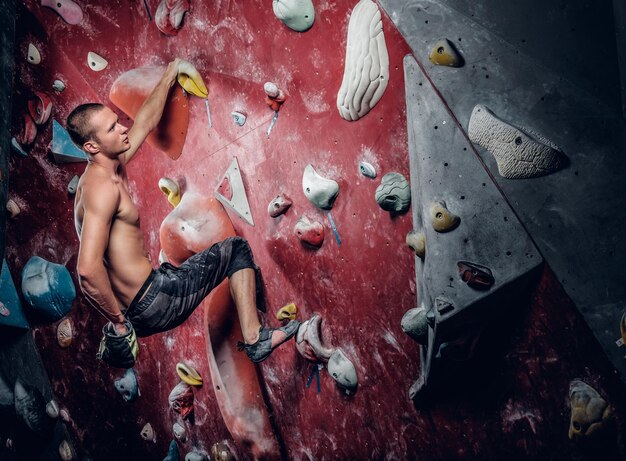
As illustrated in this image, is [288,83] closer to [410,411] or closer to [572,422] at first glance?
[410,411]

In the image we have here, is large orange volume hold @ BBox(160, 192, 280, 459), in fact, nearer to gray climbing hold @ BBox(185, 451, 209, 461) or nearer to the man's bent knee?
the man's bent knee

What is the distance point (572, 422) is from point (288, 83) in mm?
1845

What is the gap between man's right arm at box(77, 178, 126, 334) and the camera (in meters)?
2.40

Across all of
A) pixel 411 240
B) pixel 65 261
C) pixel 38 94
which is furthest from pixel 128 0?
pixel 411 240

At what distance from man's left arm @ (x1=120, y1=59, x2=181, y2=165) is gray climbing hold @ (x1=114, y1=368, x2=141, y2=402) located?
72.2 inches

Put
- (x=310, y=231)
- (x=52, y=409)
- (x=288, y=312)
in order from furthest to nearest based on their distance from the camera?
1. (x=52, y=409)
2. (x=288, y=312)
3. (x=310, y=231)

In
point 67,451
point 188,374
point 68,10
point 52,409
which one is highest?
point 68,10

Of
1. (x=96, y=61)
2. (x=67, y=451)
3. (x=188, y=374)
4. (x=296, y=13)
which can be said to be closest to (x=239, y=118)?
(x=296, y=13)

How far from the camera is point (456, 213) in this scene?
6.66 feet

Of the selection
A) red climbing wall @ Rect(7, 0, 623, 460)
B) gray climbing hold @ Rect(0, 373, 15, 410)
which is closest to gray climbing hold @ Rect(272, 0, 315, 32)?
red climbing wall @ Rect(7, 0, 623, 460)

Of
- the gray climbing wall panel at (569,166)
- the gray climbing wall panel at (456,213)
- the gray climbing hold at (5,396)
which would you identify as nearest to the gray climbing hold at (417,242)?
the gray climbing wall panel at (456,213)

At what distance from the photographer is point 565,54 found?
183 centimetres

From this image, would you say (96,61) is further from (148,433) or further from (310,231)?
(148,433)

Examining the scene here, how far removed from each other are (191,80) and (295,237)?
1021 millimetres
